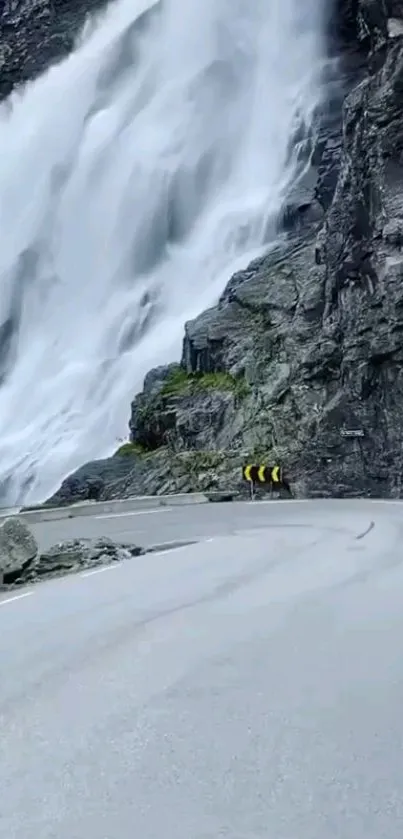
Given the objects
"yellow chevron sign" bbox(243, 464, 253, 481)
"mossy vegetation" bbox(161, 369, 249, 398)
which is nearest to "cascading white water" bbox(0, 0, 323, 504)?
"mossy vegetation" bbox(161, 369, 249, 398)

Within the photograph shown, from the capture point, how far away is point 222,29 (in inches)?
1938

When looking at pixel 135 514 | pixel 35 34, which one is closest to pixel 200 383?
pixel 135 514

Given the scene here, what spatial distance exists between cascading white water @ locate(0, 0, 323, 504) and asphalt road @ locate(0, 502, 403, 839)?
2559cm

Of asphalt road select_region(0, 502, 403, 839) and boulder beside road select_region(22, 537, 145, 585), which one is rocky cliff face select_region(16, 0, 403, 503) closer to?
boulder beside road select_region(22, 537, 145, 585)

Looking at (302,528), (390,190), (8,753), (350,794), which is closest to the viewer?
(350,794)

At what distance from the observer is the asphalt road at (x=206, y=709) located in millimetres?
3328

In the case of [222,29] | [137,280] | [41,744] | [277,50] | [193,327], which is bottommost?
[41,744]

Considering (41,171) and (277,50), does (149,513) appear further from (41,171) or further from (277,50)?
(41,171)

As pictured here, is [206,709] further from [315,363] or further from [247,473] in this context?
[315,363]

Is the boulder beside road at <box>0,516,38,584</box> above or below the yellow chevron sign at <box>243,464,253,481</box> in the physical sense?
below

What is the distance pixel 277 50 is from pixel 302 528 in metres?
34.2

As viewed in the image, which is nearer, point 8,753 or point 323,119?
point 8,753

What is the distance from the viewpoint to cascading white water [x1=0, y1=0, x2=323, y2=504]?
120ft

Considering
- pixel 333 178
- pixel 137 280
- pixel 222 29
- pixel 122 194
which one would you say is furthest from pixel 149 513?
pixel 222 29
